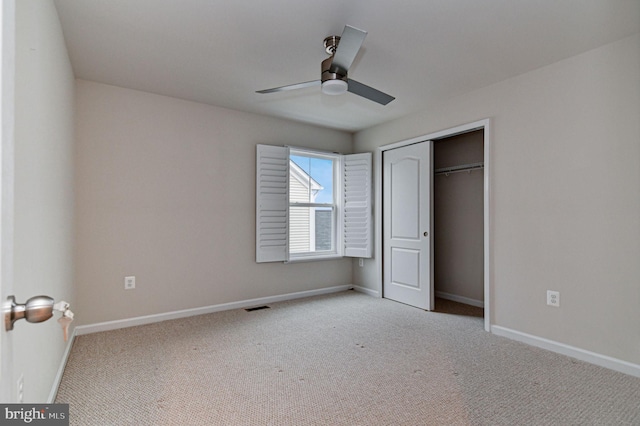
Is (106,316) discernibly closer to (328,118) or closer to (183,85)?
(183,85)

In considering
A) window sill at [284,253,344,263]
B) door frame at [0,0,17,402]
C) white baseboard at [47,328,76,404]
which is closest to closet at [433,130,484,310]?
window sill at [284,253,344,263]

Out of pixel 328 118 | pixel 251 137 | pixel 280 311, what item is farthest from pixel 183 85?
pixel 280 311

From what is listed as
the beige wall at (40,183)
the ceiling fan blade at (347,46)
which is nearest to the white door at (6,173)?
the beige wall at (40,183)

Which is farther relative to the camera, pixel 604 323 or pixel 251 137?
pixel 251 137

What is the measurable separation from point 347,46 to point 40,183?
1.88 m

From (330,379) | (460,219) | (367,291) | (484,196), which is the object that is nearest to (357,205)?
(367,291)

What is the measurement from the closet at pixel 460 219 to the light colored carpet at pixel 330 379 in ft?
3.61

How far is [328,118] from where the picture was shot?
4.43 m

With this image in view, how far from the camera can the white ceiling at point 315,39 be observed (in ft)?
7.02

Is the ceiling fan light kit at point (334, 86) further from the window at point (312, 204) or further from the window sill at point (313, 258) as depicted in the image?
the window sill at point (313, 258)

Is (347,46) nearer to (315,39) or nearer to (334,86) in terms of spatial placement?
(334,86)

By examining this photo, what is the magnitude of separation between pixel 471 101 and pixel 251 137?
257 centimetres

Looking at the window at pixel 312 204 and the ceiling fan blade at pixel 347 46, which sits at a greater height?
the ceiling fan blade at pixel 347 46

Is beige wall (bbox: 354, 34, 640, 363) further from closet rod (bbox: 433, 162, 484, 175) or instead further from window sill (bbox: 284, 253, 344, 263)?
window sill (bbox: 284, 253, 344, 263)
